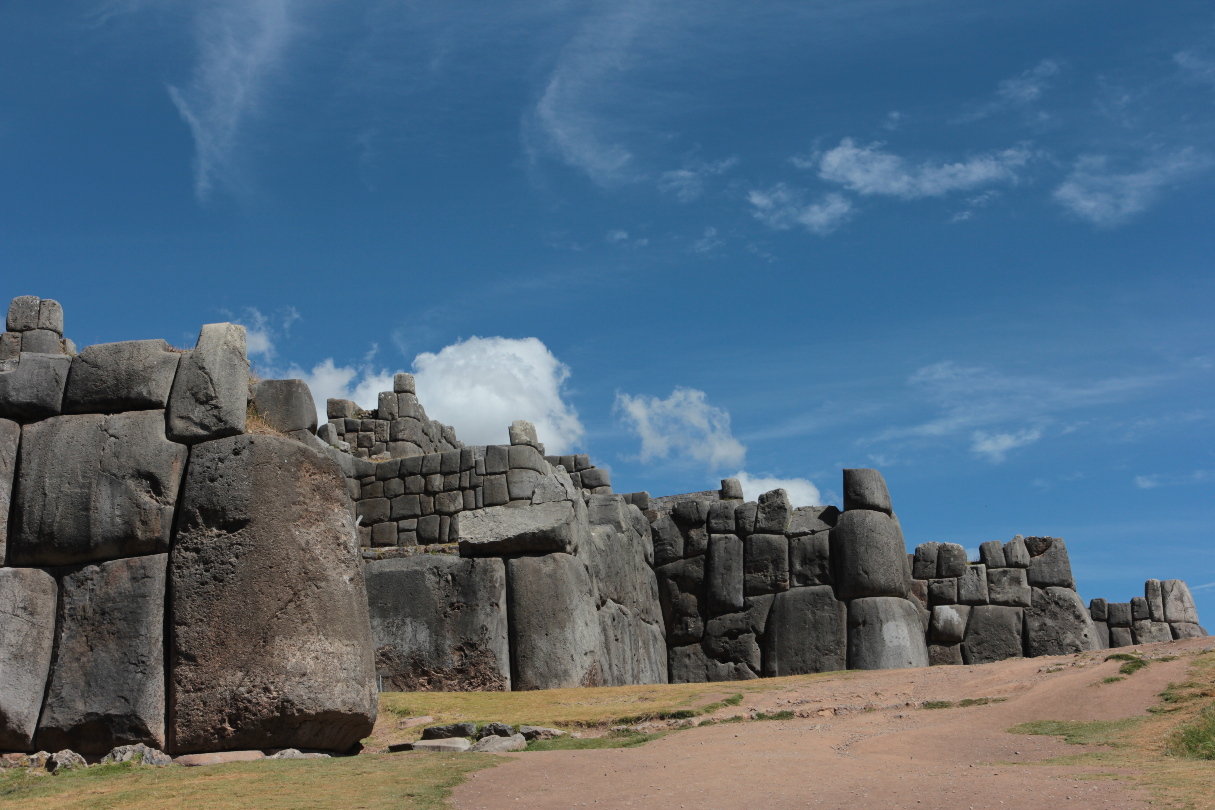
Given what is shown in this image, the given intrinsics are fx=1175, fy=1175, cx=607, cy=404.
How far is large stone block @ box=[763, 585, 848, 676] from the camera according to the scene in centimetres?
1655

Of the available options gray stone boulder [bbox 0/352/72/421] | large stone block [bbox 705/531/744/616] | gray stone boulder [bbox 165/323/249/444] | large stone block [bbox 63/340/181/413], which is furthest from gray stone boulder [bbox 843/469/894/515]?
gray stone boulder [bbox 0/352/72/421]

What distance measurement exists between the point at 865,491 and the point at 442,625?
6.68 m

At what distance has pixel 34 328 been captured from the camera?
841 inches

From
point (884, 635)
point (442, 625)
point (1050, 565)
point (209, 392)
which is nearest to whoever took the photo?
point (209, 392)

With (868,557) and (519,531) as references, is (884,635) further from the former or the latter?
(519,531)

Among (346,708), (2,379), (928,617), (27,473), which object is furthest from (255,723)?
(928,617)

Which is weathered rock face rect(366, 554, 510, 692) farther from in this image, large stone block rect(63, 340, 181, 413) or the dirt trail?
large stone block rect(63, 340, 181, 413)

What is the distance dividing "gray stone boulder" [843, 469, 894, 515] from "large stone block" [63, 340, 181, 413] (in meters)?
10.7

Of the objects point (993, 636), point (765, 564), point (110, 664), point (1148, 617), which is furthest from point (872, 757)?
point (1148, 617)

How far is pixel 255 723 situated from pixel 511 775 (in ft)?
6.84

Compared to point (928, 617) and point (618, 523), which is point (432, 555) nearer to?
point (618, 523)

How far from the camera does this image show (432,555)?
14.1 m

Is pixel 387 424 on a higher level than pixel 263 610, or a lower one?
higher

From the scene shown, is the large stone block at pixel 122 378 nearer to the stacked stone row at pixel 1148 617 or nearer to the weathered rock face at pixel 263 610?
the weathered rock face at pixel 263 610
